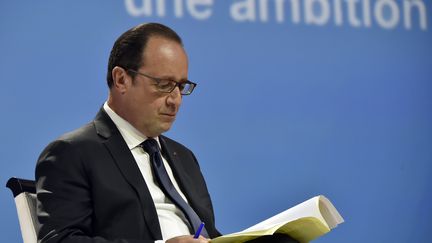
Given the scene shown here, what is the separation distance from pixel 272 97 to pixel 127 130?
3.83 ft

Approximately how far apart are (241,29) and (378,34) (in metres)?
0.66

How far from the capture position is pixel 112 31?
3.18 meters

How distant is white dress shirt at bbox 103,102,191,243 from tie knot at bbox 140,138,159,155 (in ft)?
0.03

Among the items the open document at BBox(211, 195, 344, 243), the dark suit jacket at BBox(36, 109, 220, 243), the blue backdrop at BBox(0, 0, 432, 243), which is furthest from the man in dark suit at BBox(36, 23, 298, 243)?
the blue backdrop at BBox(0, 0, 432, 243)

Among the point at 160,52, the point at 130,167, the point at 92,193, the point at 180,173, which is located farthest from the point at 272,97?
the point at 92,193

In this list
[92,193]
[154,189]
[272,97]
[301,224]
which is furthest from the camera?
[272,97]

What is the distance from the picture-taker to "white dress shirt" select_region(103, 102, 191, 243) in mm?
2389

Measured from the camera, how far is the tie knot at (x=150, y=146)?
2.48 m

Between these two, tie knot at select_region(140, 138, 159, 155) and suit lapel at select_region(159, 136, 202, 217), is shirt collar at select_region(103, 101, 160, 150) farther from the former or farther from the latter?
suit lapel at select_region(159, 136, 202, 217)

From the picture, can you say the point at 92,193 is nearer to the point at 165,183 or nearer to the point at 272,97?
A: the point at 165,183

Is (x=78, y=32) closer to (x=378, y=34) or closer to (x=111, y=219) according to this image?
(x=111, y=219)

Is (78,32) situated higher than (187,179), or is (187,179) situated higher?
(78,32)

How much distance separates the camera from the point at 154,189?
7.95ft

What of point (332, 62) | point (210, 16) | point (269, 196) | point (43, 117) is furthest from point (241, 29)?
point (43, 117)
